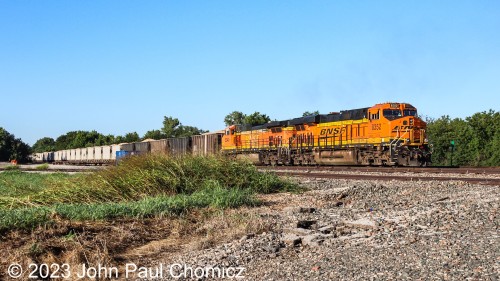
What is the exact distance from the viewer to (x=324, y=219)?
782 centimetres

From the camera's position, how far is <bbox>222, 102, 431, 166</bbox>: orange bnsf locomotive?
21750 millimetres

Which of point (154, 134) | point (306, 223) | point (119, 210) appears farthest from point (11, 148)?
point (306, 223)

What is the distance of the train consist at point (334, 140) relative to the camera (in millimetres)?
21672

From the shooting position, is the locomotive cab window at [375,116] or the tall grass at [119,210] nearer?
the tall grass at [119,210]

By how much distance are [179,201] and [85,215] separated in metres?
1.96

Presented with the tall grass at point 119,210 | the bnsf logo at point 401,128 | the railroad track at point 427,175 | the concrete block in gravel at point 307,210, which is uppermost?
the bnsf logo at point 401,128

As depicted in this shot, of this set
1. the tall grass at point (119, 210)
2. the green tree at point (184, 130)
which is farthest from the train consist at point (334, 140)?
the green tree at point (184, 130)

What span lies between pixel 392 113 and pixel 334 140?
4178 millimetres

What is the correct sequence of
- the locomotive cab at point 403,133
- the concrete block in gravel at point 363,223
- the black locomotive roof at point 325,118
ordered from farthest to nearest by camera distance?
the black locomotive roof at point 325,118, the locomotive cab at point 403,133, the concrete block in gravel at point 363,223

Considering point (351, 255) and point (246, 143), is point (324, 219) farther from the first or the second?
point (246, 143)

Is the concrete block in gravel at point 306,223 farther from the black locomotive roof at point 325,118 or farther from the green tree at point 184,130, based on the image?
the green tree at point 184,130

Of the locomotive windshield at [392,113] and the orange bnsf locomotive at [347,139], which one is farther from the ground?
the locomotive windshield at [392,113]

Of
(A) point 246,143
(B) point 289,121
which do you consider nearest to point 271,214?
(B) point 289,121

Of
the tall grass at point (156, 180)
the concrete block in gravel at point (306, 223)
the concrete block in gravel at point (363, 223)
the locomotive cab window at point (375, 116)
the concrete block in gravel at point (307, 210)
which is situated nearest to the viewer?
the concrete block in gravel at point (363, 223)
